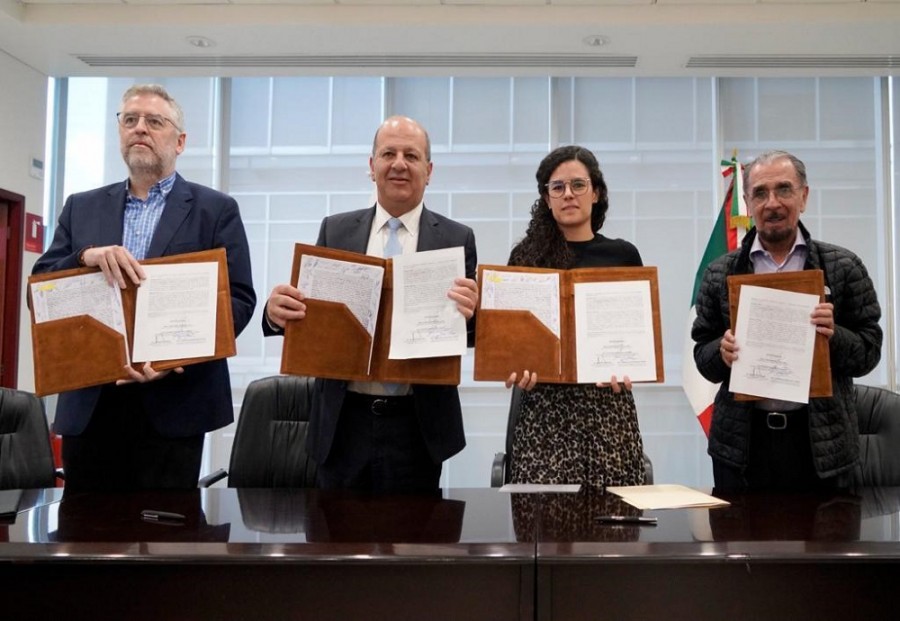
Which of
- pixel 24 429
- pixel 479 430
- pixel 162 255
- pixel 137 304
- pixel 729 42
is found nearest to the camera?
pixel 137 304

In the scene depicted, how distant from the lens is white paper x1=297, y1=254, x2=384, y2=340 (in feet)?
6.24

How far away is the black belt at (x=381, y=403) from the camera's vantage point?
199 cm

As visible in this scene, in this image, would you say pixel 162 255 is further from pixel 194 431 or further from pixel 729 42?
pixel 729 42

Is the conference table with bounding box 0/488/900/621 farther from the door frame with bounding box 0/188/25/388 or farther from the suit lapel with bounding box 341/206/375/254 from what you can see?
the door frame with bounding box 0/188/25/388

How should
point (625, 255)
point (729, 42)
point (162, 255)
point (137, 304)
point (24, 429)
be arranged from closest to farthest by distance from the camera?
point (137, 304) < point (162, 255) < point (625, 255) < point (24, 429) < point (729, 42)

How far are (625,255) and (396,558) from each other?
134cm

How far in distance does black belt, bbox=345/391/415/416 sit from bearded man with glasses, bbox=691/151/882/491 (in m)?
0.91

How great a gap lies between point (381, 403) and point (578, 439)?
587 mm

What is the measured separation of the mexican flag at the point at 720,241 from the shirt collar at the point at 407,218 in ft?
9.15

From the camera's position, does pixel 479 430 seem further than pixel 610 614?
Yes

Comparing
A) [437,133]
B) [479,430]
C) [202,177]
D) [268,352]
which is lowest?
[479,430]

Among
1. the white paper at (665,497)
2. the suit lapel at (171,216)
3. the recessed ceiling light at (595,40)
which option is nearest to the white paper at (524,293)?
the white paper at (665,497)

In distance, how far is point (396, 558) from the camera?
120 cm

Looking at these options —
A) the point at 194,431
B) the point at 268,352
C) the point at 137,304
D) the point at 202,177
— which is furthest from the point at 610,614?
the point at 202,177
